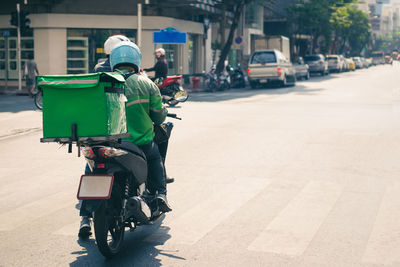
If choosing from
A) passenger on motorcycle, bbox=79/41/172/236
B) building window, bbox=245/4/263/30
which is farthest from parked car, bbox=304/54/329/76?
passenger on motorcycle, bbox=79/41/172/236

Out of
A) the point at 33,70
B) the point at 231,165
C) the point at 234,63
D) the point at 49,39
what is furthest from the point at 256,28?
the point at 231,165

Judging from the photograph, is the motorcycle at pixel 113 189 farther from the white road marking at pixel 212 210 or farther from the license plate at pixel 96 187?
the white road marking at pixel 212 210

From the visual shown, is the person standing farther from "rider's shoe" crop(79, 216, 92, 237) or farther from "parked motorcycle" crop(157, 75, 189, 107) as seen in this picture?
"rider's shoe" crop(79, 216, 92, 237)

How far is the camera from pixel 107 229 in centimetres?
462

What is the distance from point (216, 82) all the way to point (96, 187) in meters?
24.9

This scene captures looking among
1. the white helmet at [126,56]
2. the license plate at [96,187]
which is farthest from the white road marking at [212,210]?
the white helmet at [126,56]

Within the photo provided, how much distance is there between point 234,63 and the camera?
50.2 metres

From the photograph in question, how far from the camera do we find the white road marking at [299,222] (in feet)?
16.8

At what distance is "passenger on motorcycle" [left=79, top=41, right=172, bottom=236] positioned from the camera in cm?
516

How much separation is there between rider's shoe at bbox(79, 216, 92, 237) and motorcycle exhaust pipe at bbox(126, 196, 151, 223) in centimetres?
45

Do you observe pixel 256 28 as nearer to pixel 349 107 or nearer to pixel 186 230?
pixel 349 107

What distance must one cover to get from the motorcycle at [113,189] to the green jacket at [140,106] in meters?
0.23

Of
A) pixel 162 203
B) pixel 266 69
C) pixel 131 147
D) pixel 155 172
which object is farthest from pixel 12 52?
pixel 131 147

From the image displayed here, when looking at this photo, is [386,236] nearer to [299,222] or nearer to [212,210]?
[299,222]
